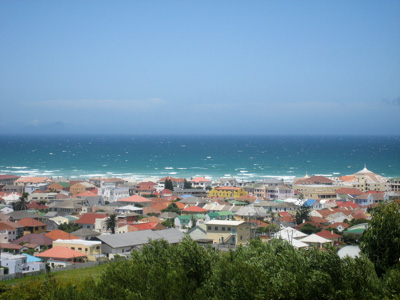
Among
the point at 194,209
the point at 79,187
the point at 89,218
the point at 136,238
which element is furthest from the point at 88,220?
the point at 79,187

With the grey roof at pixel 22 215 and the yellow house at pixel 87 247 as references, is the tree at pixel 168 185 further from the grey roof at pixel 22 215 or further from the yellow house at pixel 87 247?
the yellow house at pixel 87 247

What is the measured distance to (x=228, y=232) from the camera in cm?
3884

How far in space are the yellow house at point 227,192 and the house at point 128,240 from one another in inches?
1271

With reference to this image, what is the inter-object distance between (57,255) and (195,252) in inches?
605

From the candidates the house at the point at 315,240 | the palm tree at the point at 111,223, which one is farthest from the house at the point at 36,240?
the house at the point at 315,240

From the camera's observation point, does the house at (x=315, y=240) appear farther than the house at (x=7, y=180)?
No

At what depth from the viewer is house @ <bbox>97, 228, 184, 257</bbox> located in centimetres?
3447

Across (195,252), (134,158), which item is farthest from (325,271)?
(134,158)

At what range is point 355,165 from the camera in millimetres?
129250

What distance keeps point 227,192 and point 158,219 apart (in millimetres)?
24466

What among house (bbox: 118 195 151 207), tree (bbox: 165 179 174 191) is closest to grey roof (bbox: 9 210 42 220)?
house (bbox: 118 195 151 207)

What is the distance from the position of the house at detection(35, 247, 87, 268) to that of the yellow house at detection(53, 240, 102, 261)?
0.52 m

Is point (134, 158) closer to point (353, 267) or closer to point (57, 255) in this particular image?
point (57, 255)

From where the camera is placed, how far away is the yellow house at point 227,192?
70.4 meters
